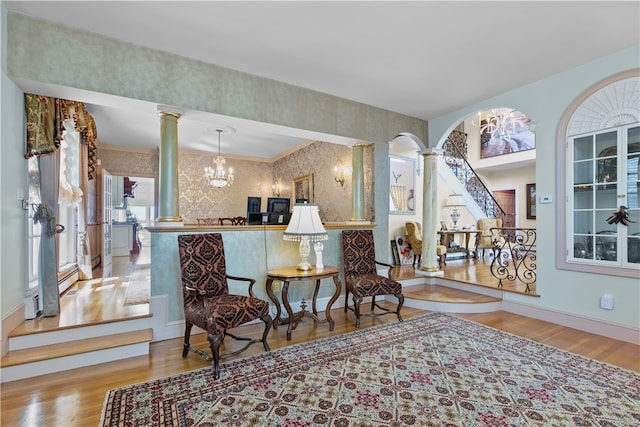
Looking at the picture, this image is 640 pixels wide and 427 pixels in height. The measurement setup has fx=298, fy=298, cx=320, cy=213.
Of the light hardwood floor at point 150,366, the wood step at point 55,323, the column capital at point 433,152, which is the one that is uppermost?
the column capital at point 433,152

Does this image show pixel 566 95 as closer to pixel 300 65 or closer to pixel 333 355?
pixel 300 65

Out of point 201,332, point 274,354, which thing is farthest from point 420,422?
point 201,332

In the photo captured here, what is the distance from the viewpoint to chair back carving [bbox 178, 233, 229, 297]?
111 inches

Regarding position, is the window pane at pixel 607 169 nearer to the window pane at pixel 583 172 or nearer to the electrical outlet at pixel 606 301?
the window pane at pixel 583 172

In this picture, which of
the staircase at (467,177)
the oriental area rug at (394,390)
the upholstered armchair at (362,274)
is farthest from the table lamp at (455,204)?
the oriental area rug at (394,390)

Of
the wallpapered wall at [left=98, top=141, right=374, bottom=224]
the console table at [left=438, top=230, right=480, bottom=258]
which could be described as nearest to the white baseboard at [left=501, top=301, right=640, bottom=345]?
the console table at [left=438, top=230, right=480, bottom=258]

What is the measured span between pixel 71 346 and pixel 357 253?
9.97 feet

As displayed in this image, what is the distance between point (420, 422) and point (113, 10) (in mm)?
3725

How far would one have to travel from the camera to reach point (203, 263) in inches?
116

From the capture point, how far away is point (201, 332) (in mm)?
3281

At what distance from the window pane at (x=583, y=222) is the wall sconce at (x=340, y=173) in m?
3.61

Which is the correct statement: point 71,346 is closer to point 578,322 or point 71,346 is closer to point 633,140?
point 578,322

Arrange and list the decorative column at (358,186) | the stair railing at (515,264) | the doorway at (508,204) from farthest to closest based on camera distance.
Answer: the doorway at (508,204)
the decorative column at (358,186)
the stair railing at (515,264)

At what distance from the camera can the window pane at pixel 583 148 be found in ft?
11.0
